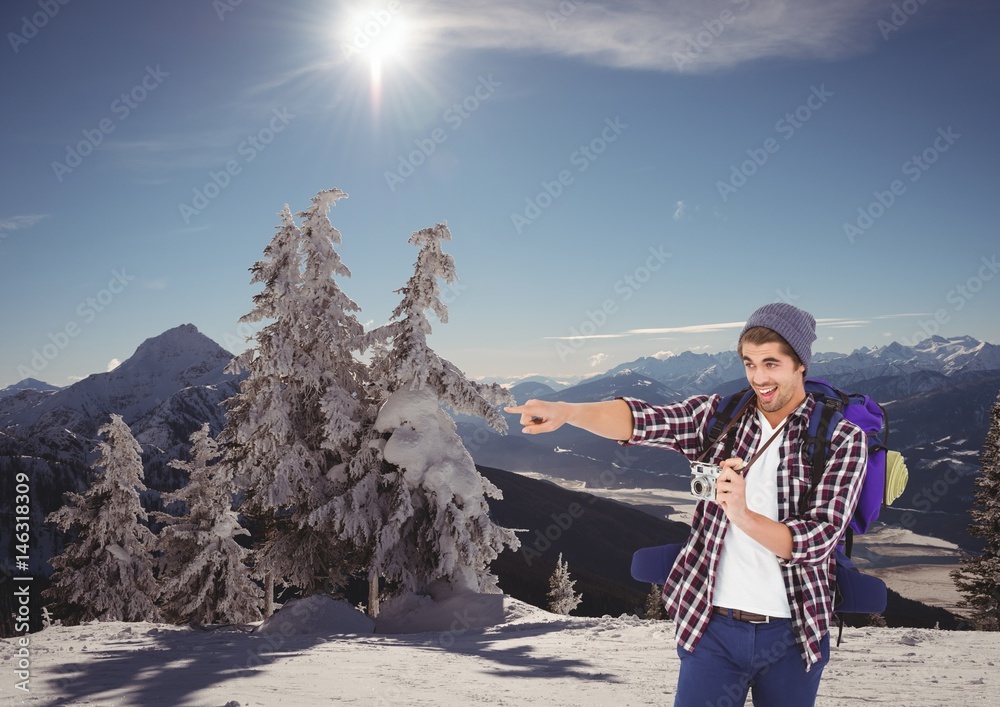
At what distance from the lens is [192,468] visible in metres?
26.2

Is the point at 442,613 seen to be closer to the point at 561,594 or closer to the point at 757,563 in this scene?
the point at 757,563

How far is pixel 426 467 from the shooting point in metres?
17.3

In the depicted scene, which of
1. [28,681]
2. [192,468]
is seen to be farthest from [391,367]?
[192,468]

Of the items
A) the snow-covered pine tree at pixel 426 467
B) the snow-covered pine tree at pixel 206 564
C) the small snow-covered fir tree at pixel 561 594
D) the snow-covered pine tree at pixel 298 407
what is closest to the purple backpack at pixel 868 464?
the snow-covered pine tree at pixel 426 467

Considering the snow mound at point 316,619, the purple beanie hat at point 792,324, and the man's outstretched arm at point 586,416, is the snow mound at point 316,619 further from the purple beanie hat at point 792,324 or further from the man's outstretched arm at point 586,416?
the purple beanie hat at point 792,324

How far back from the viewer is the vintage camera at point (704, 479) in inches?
100

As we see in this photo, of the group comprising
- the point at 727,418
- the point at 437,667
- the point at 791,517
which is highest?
the point at 727,418

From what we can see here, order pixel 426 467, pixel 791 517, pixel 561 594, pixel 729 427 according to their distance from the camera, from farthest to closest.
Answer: pixel 561 594
pixel 426 467
pixel 729 427
pixel 791 517

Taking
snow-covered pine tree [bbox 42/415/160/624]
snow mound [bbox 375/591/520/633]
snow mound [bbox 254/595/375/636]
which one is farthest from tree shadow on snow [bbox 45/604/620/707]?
snow-covered pine tree [bbox 42/415/160/624]

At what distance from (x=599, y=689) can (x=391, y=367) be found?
11.7 m

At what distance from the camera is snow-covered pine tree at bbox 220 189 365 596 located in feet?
58.3

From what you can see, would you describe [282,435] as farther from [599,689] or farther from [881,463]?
[881,463]

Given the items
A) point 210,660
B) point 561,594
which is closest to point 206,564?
point 210,660

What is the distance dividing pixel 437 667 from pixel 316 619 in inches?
264
